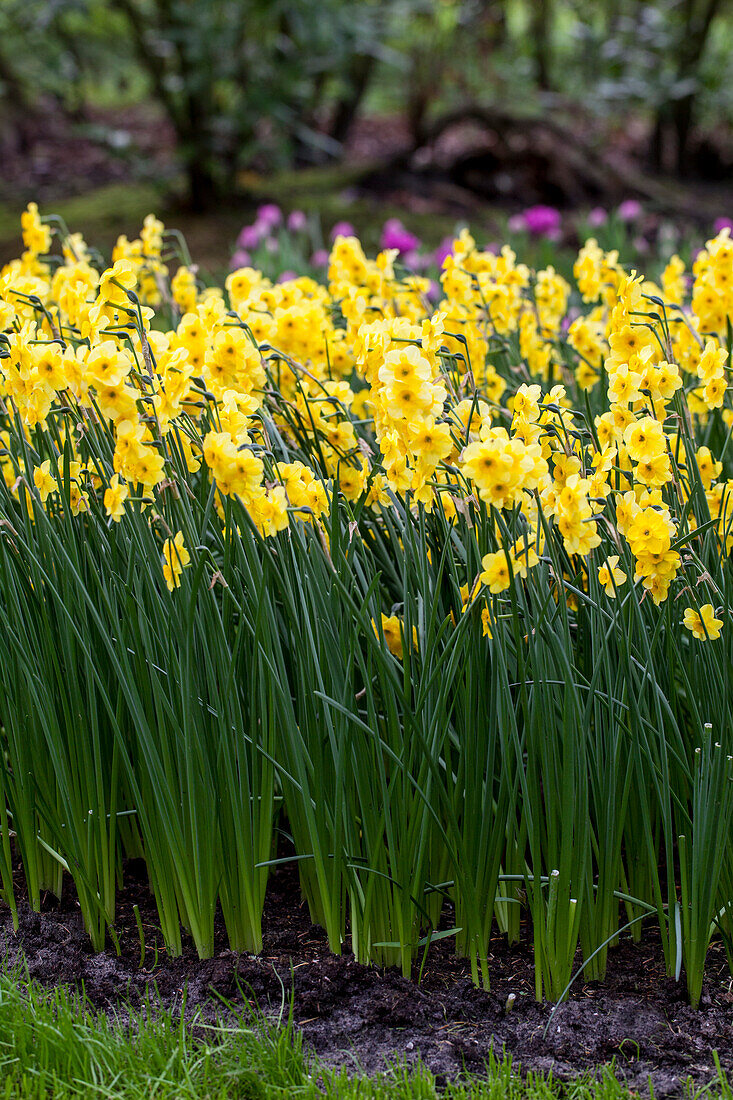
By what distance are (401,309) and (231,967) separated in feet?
6.25

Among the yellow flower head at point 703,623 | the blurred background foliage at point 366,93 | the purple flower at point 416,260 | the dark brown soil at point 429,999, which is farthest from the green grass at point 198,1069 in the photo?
the blurred background foliage at point 366,93

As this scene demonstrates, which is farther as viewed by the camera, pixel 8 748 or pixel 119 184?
pixel 119 184

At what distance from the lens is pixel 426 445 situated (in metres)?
1.52

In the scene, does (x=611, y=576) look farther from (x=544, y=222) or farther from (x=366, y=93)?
(x=366, y=93)

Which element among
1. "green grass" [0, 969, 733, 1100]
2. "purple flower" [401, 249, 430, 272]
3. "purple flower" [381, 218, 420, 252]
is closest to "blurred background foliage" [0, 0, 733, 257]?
"purple flower" [381, 218, 420, 252]

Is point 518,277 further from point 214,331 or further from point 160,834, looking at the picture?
point 160,834

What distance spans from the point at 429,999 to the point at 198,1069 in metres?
0.43

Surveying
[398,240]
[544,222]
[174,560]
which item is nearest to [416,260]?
[398,240]

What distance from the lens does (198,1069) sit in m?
1.59

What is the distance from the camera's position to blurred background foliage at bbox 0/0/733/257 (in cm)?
688

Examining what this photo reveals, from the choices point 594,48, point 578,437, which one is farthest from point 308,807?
point 594,48

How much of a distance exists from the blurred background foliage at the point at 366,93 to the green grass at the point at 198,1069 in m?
6.38

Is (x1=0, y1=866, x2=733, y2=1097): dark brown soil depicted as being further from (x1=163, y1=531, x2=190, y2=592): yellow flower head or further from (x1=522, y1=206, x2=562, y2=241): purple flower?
(x1=522, y1=206, x2=562, y2=241): purple flower

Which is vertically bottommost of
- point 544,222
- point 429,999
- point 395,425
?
point 429,999
